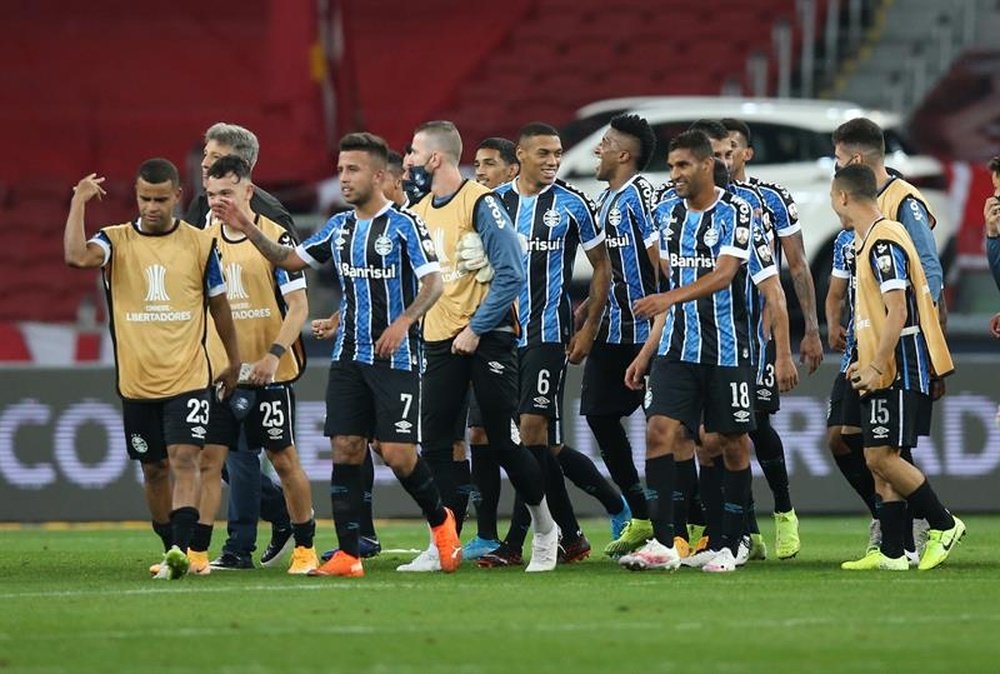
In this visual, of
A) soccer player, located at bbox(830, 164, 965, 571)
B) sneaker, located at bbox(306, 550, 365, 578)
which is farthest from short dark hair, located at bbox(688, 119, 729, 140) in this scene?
sneaker, located at bbox(306, 550, 365, 578)

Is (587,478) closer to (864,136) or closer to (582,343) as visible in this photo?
(582,343)

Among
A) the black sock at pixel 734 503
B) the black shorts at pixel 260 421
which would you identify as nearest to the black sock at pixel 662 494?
the black sock at pixel 734 503

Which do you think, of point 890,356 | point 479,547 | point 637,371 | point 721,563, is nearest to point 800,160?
point 479,547

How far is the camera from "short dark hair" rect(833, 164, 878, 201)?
435 inches

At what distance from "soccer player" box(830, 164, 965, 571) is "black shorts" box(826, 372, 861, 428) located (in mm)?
413

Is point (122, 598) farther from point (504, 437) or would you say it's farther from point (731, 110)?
point (731, 110)

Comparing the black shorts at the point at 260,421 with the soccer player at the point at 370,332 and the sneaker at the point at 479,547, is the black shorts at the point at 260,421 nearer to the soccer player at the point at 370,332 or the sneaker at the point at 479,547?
the soccer player at the point at 370,332

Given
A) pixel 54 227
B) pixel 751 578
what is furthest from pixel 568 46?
pixel 751 578

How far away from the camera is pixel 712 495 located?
11.5 metres

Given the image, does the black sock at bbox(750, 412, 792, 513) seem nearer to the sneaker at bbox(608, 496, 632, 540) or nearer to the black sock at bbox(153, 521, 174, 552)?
the sneaker at bbox(608, 496, 632, 540)

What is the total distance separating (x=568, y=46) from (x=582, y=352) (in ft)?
48.4

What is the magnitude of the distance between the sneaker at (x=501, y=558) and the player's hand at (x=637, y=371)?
3.69 ft

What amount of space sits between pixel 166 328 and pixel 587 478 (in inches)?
112

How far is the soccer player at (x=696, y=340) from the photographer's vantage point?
431 inches
